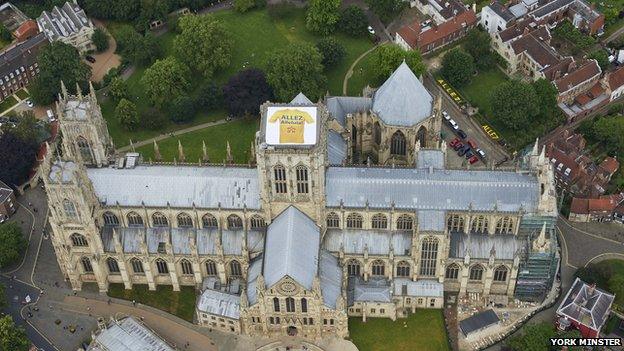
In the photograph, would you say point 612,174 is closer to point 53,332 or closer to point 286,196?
point 286,196

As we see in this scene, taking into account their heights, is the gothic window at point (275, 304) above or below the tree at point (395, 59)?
below

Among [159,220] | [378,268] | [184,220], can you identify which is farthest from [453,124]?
[159,220]

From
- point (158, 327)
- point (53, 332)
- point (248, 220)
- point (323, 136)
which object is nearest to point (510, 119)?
point (323, 136)

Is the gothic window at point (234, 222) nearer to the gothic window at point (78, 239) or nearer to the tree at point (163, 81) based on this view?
the gothic window at point (78, 239)

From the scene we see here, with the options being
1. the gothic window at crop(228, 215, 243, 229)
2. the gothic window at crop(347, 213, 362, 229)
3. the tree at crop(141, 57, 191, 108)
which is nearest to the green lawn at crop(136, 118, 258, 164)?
the tree at crop(141, 57, 191, 108)

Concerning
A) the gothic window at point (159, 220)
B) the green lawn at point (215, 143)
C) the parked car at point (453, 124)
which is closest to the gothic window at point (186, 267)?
the gothic window at point (159, 220)
